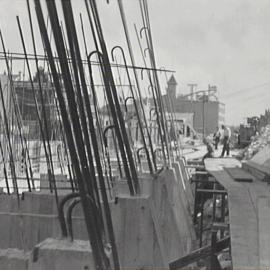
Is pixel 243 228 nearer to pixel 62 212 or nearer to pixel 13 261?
pixel 62 212

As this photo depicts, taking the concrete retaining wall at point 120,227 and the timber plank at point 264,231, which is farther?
the concrete retaining wall at point 120,227

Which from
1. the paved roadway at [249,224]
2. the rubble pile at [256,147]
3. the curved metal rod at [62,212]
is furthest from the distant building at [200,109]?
the curved metal rod at [62,212]

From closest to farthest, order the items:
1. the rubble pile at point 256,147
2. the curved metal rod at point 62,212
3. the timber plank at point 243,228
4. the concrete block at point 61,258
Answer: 1. the concrete block at point 61,258
2. the curved metal rod at point 62,212
3. the timber plank at point 243,228
4. the rubble pile at point 256,147

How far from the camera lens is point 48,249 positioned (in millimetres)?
1980

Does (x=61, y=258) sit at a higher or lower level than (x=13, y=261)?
higher

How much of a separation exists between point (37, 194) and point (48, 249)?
2.03 m

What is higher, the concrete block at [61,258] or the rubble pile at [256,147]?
the concrete block at [61,258]

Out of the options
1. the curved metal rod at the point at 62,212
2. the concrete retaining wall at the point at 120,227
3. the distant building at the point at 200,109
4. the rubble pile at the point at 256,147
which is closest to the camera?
the curved metal rod at the point at 62,212

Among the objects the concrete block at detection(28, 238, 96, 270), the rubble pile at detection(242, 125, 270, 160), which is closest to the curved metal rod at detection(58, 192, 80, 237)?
the concrete block at detection(28, 238, 96, 270)

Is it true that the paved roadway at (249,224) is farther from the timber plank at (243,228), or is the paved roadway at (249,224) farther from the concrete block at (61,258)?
the concrete block at (61,258)

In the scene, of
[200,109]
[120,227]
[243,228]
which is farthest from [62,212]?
[200,109]

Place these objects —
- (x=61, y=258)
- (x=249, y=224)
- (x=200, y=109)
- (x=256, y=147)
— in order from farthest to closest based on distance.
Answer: (x=200, y=109)
(x=256, y=147)
(x=249, y=224)
(x=61, y=258)

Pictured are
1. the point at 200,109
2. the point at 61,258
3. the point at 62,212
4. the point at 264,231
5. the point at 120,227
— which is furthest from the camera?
the point at 200,109

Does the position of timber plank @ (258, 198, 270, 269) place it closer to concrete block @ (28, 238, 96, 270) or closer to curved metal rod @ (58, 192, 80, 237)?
concrete block @ (28, 238, 96, 270)
